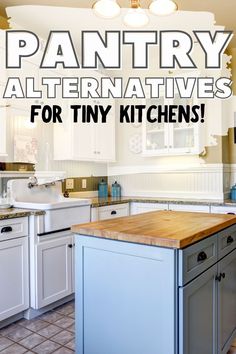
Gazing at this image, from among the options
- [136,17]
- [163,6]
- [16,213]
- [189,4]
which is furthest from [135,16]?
[16,213]

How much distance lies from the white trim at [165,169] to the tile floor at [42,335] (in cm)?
187

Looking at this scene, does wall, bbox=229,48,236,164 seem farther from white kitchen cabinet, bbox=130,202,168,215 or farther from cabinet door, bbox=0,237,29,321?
cabinet door, bbox=0,237,29,321

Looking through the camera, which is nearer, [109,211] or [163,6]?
[163,6]

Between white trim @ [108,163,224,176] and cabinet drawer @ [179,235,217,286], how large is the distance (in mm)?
1805

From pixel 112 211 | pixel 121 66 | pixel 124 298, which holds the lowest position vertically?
pixel 124 298

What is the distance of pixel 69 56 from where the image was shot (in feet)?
10.2

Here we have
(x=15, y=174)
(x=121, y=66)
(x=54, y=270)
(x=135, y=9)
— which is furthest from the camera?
(x=121, y=66)

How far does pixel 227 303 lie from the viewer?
174 centimetres

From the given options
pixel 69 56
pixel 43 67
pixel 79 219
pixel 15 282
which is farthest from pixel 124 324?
pixel 69 56

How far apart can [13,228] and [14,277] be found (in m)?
0.36

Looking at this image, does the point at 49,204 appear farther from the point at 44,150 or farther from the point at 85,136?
the point at 85,136

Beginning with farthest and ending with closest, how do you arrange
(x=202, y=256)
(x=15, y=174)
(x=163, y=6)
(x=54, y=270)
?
1. (x=15, y=174)
2. (x=54, y=270)
3. (x=163, y=6)
4. (x=202, y=256)

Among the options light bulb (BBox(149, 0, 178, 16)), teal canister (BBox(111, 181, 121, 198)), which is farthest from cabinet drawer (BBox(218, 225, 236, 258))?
→ teal canister (BBox(111, 181, 121, 198))

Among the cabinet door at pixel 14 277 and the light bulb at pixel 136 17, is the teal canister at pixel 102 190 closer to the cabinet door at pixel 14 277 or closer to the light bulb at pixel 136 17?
the cabinet door at pixel 14 277
